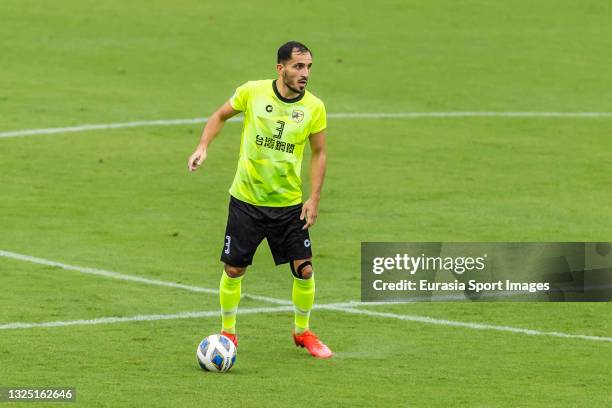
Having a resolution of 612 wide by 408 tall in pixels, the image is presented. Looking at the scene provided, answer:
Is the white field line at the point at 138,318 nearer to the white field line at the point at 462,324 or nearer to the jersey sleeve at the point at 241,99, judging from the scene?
the white field line at the point at 462,324

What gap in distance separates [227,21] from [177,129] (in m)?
8.75

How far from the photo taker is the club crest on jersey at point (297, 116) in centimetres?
1249

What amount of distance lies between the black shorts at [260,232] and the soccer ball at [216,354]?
0.92 metres

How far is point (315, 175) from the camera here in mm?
12617

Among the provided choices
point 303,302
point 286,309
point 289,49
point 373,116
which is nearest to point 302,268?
point 303,302

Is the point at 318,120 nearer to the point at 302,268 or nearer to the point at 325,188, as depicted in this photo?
the point at 302,268

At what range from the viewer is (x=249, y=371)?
1201 centimetres

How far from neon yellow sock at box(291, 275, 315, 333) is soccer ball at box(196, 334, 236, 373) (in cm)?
99

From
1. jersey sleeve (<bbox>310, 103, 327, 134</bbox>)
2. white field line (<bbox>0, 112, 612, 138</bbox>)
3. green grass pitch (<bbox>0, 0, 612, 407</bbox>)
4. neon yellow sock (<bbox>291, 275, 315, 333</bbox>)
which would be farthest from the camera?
white field line (<bbox>0, 112, 612, 138</bbox>)

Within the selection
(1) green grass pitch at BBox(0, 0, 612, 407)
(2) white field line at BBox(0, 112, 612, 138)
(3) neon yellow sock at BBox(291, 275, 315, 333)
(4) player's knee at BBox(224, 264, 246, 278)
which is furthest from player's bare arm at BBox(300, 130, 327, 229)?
(2) white field line at BBox(0, 112, 612, 138)

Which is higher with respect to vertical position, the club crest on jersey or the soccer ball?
the club crest on jersey

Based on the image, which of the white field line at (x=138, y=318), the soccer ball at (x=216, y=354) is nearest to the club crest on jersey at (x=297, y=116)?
the soccer ball at (x=216, y=354)

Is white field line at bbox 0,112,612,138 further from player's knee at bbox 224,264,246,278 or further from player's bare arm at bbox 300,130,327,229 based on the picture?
player's bare arm at bbox 300,130,327,229

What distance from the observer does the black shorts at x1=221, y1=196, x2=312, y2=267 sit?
41.3ft
